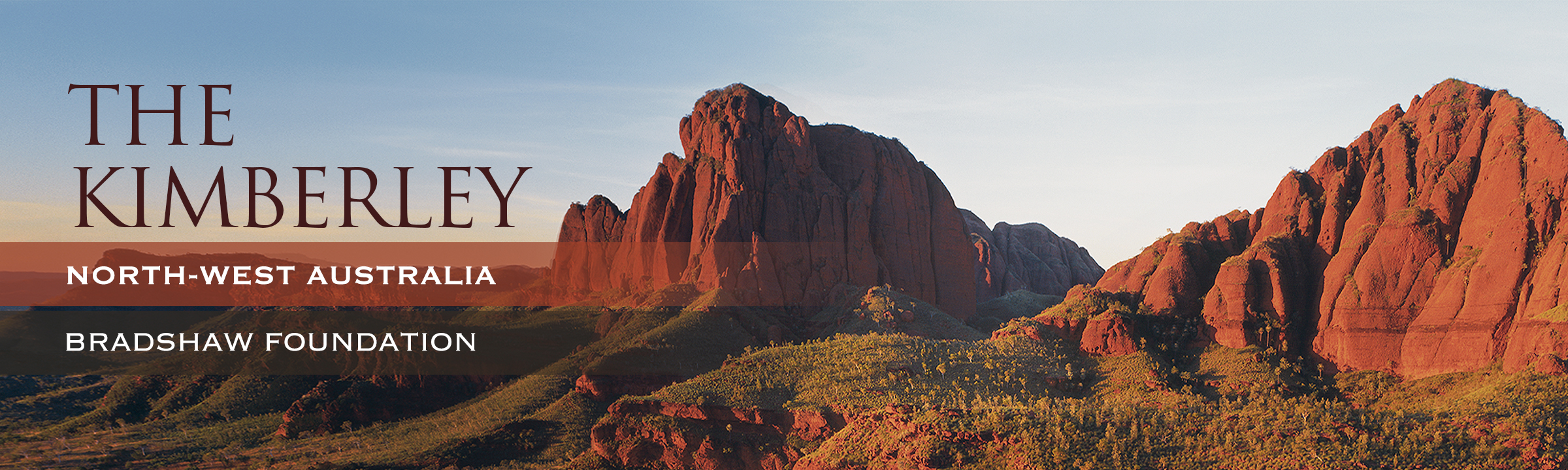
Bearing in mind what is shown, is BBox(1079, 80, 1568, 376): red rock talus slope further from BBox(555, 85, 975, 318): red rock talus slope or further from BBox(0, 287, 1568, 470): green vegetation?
BBox(555, 85, 975, 318): red rock talus slope

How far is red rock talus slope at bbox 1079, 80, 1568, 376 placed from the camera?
78.4m

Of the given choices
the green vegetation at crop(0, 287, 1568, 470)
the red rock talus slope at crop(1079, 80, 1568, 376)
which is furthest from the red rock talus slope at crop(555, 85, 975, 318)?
the red rock talus slope at crop(1079, 80, 1568, 376)

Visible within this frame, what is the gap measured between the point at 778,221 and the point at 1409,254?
2561 inches

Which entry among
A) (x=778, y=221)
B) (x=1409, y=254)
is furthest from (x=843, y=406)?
(x=778, y=221)

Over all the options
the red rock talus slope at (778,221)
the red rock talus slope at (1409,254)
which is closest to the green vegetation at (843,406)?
the red rock talus slope at (1409,254)

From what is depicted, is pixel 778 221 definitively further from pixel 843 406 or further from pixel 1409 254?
pixel 1409 254

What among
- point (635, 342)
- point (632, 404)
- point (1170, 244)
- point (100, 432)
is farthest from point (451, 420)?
point (1170, 244)

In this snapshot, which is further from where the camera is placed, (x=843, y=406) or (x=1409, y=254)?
(x=1409, y=254)

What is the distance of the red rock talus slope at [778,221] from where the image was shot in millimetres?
126062

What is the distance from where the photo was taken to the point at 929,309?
125 metres

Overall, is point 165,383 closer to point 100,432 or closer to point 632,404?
point 100,432

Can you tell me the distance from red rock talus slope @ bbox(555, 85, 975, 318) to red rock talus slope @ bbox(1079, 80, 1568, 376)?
39.0m

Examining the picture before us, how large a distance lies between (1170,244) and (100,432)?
103030 mm

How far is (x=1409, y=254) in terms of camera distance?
84875mm
